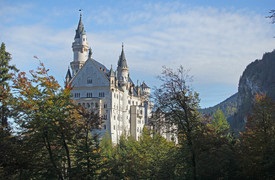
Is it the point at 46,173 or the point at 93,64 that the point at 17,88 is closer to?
the point at 46,173

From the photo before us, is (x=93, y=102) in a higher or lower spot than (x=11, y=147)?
higher

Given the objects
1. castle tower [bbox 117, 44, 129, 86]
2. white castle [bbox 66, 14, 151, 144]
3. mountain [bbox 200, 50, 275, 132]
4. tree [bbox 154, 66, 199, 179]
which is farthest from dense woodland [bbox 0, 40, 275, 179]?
mountain [bbox 200, 50, 275, 132]

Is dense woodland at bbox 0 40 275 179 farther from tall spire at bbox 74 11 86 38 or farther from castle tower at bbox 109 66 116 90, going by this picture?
tall spire at bbox 74 11 86 38

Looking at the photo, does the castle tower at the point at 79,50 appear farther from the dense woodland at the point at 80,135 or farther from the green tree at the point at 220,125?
the dense woodland at the point at 80,135

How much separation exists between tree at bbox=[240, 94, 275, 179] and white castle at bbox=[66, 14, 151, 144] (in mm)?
68650

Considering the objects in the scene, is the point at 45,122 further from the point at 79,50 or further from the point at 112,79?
the point at 79,50

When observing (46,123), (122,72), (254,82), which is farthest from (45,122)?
(254,82)

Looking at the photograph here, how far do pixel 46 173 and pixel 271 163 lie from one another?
589 inches

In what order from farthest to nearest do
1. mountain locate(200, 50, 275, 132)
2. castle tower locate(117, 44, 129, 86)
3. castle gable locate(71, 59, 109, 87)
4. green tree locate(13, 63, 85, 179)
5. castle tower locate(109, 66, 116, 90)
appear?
mountain locate(200, 50, 275, 132), castle tower locate(117, 44, 129, 86), castle gable locate(71, 59, 109, 87), castle tower locate(109, 66, 116, 90), green tree locate(13, 63, 85, 179)

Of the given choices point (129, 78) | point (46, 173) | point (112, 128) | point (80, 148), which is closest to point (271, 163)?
point (80, 148)

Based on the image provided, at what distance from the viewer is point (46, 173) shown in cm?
2414

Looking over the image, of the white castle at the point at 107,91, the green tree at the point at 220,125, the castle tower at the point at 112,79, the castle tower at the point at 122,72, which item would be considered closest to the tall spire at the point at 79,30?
the white castle at the point at 107,91

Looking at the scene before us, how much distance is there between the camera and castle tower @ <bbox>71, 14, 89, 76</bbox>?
358 ft

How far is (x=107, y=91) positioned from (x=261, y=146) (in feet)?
245
